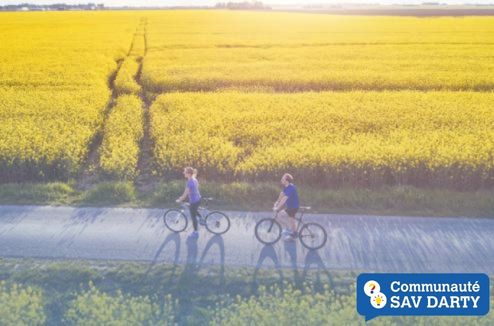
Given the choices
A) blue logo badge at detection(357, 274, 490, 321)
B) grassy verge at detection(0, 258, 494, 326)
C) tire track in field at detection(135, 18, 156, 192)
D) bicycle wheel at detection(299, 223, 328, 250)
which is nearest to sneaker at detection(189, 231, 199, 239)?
grassy verge at detection(0, 258, 494, 326)

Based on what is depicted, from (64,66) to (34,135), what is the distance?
17.5 m

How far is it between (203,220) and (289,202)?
2164 millimetres

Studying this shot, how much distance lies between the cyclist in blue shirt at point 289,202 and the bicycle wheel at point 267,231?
219 millimetres

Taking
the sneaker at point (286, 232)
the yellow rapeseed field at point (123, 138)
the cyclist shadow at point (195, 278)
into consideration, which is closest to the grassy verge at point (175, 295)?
the cyclist shadow at point (195, 278)

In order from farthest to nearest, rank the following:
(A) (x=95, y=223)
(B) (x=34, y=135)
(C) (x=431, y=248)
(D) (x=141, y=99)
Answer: (D) (x=141, y=99)
(B) (x=34, y=135)
(A) (x=95, y=223)
(C) (x=431, y=248)

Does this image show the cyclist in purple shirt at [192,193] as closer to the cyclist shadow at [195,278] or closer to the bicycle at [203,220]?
the bicycle at [203,220]

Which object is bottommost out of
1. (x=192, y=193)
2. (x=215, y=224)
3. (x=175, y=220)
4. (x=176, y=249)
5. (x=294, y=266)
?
(x=294, y=266)

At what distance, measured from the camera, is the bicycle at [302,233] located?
Result: 9.34 m

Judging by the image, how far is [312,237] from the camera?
30.8 feet

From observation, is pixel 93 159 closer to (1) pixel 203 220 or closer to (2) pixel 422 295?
(1) pixel 203 220

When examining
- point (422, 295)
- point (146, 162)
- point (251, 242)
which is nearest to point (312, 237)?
point (251, 242)

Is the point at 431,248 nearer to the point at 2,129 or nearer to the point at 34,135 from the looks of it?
the point at 34,135

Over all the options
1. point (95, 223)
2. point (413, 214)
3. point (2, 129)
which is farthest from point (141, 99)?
point (413, 214)

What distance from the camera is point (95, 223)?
10.6 meters
